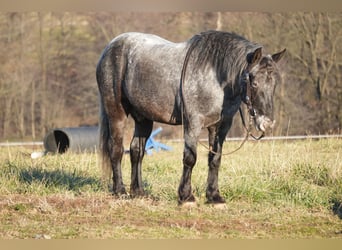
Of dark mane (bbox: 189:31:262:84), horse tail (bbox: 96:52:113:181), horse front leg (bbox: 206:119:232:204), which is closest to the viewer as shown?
dark mane (bbox: 189:31:262:84)

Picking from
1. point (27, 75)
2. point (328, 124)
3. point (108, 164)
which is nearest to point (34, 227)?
point (108, 164)

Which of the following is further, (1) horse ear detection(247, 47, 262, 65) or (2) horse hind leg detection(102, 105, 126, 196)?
(2) horse hind leg detection(102, 105, 126, 196)

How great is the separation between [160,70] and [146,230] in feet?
7.70

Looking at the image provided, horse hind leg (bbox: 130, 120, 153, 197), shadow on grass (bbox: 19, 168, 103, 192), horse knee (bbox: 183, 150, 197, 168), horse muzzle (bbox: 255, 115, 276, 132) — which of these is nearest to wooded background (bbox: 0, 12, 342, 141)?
shadow on grass (bbox: 19, 168, 103, 192)

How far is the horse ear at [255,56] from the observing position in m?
6.91

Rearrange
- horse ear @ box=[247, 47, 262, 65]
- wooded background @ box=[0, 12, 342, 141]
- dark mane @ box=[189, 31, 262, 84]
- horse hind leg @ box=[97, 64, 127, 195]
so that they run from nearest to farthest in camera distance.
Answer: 1. horse ear @ box=[247, 47, 262, 65]
2. dark mane @ box=[189, 31, 262, 84]
3. horse hind leg @ box=[97, 64, 127, 195]
4. wooded background @ box=[0, 12, 342, 141]

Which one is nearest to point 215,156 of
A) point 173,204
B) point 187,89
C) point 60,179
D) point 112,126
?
point 173,204

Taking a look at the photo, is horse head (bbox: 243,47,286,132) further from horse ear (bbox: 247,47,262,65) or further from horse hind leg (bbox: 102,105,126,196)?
horse hind leg (bbox: 102,105,126,196)

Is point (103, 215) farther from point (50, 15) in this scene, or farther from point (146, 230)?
point (50, 15)

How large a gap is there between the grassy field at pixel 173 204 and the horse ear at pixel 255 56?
1834 mm

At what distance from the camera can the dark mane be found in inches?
287

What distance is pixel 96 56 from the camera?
90.9ft

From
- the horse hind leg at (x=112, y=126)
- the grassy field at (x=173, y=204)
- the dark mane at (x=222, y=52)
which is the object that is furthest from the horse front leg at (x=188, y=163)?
the horse hind leg at (x=112, y=126)

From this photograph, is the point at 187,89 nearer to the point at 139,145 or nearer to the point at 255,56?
the point at 255,56
